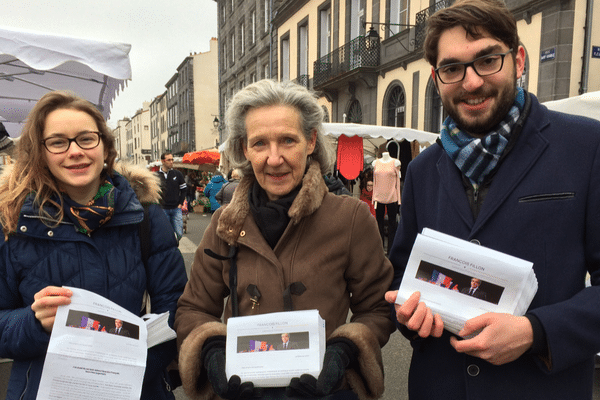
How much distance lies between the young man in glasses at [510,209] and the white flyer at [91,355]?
926mm

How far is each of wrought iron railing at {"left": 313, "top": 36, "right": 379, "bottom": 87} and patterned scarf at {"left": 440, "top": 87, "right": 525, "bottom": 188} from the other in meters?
14.0

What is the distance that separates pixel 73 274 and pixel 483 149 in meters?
1.53

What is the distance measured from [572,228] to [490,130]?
38cm

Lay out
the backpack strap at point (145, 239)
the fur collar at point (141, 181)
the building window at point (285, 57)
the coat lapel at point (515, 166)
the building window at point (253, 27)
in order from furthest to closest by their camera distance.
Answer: the building window at point (253, 27) → the building window at point (285, 57) → the fur collar at point (141, 181) → the backpack strap at point (145, 239) → the coat lapel at point (515, 166)

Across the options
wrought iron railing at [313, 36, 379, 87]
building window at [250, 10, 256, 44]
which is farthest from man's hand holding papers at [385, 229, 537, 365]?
building window at [250, 10, 256, 44]

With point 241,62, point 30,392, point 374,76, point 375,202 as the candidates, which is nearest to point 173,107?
point 241,62

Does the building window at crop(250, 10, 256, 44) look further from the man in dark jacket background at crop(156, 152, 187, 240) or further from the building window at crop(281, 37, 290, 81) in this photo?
the man in dark jacket background at crop(156, 152, 187, 240)

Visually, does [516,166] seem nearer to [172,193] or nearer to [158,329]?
[158,329]

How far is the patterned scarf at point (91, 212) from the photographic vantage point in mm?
1607

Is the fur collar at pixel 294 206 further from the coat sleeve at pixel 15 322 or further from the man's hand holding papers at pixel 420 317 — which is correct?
the coat sleeve at pixel 15 322

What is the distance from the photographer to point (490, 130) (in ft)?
4.43

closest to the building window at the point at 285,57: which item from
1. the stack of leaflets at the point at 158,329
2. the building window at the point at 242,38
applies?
the building window at the point at 242,38

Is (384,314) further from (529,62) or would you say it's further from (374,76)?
(374,76)

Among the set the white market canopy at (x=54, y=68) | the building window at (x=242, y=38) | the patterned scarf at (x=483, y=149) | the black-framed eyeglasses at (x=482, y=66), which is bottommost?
the patterned scarf at (x=483, y=149)
